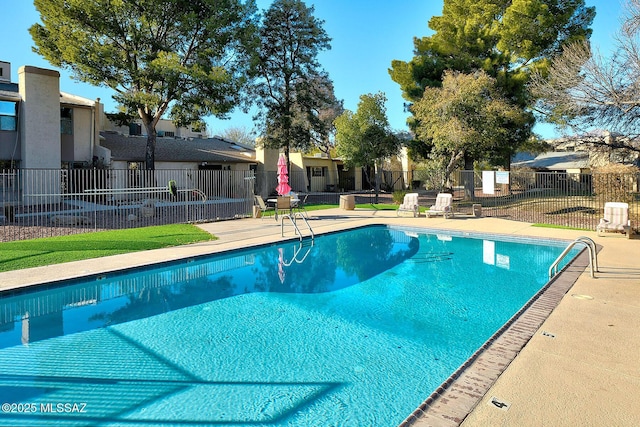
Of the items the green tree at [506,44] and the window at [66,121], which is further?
the green tree at [506,44]

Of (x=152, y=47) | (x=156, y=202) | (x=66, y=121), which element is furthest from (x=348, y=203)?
(x=66, y=121)

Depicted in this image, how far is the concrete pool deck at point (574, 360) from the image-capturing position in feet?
10.3

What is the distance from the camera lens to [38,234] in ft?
41.3

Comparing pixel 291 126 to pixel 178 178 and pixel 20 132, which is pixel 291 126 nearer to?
pixel 178 178

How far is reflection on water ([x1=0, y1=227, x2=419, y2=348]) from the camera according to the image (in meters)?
6.43

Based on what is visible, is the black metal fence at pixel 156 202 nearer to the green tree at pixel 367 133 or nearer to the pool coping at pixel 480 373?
the green tree at pixel 367 133

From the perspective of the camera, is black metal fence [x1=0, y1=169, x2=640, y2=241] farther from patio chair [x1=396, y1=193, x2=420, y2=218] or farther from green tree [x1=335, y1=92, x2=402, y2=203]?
green tree [x1=335, y1=92, x2=402, y2=203]

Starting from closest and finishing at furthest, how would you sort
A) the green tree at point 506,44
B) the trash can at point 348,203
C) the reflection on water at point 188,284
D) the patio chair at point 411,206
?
the reflection on water at point 188,284 → the patio chair at point 411,206 → the trash can at point 348,203 → the green tree at point 506,44

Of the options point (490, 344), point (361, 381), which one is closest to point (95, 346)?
point (361, 381)

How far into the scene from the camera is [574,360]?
13.4 ft

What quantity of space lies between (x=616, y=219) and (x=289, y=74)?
74.2 feet

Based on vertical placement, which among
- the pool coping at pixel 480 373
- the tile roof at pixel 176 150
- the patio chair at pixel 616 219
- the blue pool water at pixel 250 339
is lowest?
the blue pool water at pixel 250 339

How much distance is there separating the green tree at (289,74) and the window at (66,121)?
12.2 meters

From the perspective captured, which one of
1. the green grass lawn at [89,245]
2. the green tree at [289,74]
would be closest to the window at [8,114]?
the green grass lawn at [89,245]
